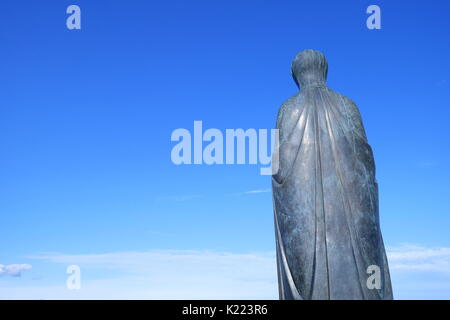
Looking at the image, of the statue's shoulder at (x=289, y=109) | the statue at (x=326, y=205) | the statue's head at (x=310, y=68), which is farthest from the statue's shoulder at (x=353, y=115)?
the statue's shoulder at (x=289, y=109)

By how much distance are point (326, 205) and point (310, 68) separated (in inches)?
143

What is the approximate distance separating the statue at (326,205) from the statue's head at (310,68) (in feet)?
1.92

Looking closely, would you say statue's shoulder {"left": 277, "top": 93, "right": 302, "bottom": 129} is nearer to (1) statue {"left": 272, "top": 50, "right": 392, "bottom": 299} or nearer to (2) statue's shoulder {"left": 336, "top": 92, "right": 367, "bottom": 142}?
(1) statue {"left": 272, "top": 50, "right": 392, "bottom": 299}

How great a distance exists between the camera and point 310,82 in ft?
43.4

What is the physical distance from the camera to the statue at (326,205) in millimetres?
11273

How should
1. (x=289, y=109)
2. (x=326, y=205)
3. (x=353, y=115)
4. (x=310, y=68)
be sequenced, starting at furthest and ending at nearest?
(x=310, y=68), (x=289, y=109), (x=353, y=115), (x=326, y=205)

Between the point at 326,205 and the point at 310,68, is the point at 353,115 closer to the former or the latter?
the point at 310,68

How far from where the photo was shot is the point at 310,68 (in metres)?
13.3

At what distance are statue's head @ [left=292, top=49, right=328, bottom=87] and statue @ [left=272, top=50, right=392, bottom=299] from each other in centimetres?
58

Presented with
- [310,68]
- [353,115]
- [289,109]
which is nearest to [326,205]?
[353,115]

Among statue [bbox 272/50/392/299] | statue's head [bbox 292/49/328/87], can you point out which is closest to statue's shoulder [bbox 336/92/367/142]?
statue [bbox 272/50/392/299]
